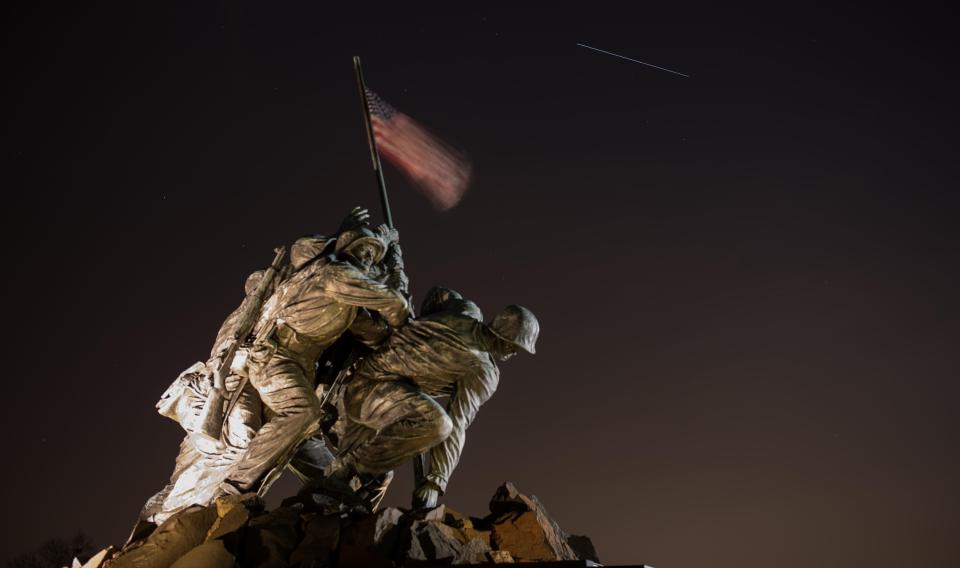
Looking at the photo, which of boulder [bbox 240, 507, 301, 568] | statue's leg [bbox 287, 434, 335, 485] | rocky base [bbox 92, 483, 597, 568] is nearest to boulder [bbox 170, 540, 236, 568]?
rocky base [bbox 92, 483, 597, 568]

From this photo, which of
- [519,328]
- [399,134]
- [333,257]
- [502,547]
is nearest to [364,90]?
[399,134]

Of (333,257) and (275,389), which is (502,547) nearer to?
(275,389)

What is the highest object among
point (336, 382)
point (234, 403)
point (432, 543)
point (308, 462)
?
point (432, 543)

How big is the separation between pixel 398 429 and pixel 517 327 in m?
1.33

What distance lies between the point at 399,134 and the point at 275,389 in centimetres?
384

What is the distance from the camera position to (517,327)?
7.92 meters

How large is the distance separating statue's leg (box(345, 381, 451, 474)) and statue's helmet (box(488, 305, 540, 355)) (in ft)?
2.75

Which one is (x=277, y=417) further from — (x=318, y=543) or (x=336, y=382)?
(x=318, y=543)

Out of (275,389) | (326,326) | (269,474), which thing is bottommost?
(269,474)

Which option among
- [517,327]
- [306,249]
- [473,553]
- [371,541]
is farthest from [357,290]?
[473,553]

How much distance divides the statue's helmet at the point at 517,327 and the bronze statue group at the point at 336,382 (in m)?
Answer: 0.01

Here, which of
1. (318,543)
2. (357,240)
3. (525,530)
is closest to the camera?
(318,543)

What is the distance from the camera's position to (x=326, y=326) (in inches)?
316

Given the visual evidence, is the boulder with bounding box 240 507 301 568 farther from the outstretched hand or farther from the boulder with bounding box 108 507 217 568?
the outstretched hand
